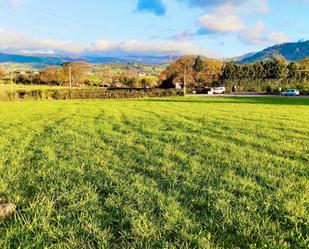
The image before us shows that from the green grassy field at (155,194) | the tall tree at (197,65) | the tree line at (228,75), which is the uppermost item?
the tall tree at (197,65)

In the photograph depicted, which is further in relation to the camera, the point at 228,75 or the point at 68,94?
the point at 228,75

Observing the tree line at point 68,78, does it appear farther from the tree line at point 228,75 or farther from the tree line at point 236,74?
the tree line at point 236,74

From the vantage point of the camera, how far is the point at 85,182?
26.0 feet

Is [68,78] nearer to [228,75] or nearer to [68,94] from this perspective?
[228,75]

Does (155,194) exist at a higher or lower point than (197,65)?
lower

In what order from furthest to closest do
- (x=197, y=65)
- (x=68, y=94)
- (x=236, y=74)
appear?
(x=197, y=65) < (x=236, y=74) < (x=68, y=94)

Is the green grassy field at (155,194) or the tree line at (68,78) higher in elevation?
the tree line at (68,78)

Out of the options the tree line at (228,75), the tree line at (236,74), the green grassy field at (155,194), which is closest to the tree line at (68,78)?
the tree line at (228,75)

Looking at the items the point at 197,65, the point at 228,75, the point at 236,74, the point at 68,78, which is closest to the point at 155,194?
the point at 228,75

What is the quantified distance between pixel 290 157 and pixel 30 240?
826 cm

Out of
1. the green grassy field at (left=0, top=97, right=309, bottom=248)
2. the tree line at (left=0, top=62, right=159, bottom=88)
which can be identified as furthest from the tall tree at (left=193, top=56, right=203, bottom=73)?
the green grassy field at (left=0, top=97, right=309, bottom=248)

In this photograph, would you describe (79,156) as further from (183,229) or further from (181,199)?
(183,229)

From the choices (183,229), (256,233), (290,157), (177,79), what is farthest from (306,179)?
(177,79)

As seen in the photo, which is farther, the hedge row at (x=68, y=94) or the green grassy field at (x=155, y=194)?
the hedge row at (x=68, y=94)
